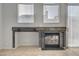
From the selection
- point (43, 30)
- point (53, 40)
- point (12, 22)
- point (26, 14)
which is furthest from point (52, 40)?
point (12, 22)

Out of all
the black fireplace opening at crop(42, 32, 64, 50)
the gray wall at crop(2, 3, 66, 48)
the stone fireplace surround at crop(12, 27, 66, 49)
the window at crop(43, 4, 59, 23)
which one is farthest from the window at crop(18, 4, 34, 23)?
the black fireplace opening at crop(42, 32, 64, 50)

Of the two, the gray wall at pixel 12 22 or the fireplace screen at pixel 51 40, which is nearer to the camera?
the gray wall at pixel 12 22

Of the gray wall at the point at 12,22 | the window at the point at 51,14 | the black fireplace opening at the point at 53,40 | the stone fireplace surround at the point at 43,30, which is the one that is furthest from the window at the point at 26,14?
the black fireplace opening at the point at 53,40

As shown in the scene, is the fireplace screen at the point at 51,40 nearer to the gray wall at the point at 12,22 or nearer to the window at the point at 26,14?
the gray wall at the point at 12,22

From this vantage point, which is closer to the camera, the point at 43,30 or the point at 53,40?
the point at 43,30

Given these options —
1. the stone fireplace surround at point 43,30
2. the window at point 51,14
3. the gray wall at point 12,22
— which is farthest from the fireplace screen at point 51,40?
the window at point 51,14

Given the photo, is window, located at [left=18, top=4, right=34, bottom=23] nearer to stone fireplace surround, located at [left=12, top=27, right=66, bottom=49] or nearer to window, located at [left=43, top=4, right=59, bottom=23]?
stone fireplace surround, located at [left=12, top=27, right=66, bottom=49]

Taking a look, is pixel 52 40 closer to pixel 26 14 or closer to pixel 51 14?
pixel 51 14

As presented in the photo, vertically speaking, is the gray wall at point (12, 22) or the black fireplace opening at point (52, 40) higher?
the gray wall at point (12, 22)

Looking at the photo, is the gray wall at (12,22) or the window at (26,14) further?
the window at (26,14)

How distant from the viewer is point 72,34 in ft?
19.3

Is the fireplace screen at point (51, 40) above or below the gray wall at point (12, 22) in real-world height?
below

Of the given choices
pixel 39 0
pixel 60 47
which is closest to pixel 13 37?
pixel 60 47

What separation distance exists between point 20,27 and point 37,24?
2.25 ft
